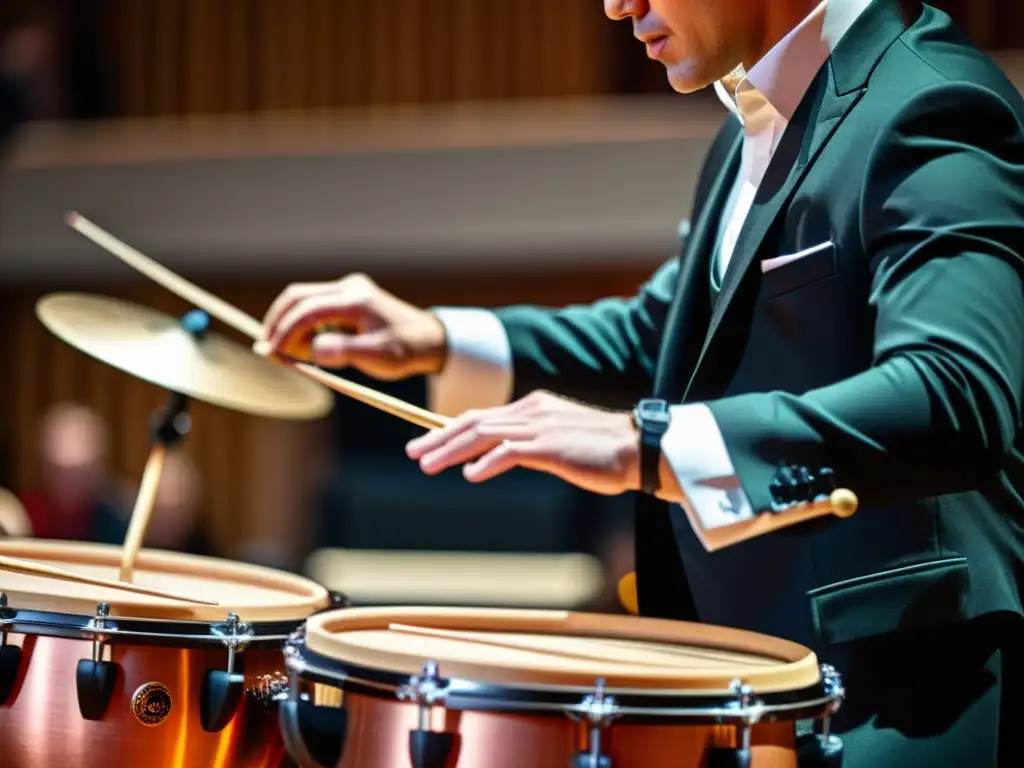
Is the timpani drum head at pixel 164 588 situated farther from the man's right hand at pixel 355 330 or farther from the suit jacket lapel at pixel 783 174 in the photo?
the suit jacket lapel at pixel 783 174

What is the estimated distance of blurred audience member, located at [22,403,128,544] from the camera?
440cm

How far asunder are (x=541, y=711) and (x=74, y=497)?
11.9ft

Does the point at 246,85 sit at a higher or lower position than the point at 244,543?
higher

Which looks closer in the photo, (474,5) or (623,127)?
(623,127)

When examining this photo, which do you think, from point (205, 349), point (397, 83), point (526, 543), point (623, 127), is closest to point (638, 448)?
point (205, 349)

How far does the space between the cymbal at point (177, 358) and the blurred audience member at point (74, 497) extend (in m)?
2.68

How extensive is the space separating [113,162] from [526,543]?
210 cm

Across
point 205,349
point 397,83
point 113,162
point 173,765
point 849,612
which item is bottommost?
point 173,765

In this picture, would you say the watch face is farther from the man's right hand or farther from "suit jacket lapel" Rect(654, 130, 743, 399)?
the man's right hand

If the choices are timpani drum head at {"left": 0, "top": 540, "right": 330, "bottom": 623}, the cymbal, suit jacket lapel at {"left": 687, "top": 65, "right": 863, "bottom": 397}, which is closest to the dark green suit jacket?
suit jacket lapel at {"left": 687, "top": 65, "right": 863, "bottom": 397}

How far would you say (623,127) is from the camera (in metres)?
5.11

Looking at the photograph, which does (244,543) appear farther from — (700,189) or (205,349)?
(700,189)

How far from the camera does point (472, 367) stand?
1.67 m

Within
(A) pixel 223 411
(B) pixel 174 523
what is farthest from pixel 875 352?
(A) pixel 223 411
